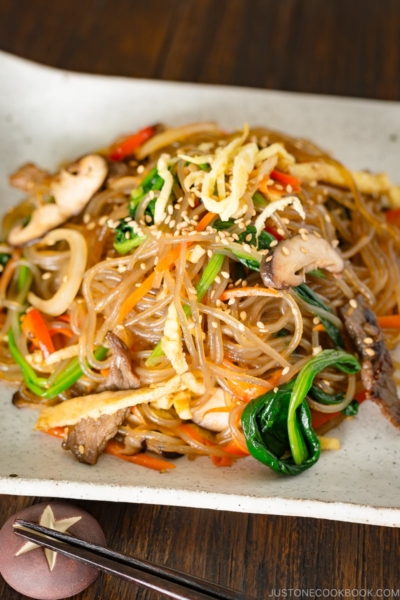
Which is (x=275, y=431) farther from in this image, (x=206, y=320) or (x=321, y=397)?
(x=206, y=320)

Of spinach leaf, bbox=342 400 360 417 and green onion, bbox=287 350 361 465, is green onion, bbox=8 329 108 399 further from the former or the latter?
spinach leaf, bbox=342 400 360 417

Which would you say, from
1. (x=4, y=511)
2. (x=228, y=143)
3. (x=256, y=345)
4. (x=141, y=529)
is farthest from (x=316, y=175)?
(x=4, y=511)

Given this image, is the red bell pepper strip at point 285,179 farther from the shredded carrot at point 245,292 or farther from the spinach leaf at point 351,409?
the spinach leaf at point 351,409

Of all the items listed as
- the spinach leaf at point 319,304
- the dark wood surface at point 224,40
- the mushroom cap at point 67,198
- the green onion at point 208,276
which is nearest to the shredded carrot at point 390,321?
the spinach leaf at point 319,304

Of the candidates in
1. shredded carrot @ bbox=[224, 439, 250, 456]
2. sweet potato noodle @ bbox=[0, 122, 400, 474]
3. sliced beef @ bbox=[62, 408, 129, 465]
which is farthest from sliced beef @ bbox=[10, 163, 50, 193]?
shredded carrot @ bbox=[224, 439, 250, 456]

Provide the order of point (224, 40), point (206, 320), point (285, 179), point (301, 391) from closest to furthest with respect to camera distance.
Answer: point (301, 391), point (206, 320), point (285, 179), point (224, 40)

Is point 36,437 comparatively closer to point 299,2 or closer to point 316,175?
point 316,175

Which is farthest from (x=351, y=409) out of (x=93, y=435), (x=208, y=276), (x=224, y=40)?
(x=224, y=40)
